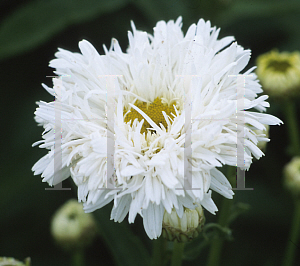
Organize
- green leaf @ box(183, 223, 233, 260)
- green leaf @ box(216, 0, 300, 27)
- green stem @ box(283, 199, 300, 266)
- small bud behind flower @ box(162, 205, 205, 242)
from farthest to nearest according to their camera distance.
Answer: green leaf @ box(216, 0, 300, 27) < green stem @ box(283, 199, 300, 266) < green leaf @ box(183, 223, 233, 260) < small bud behind flower @ box(162, 205, 205, 242)

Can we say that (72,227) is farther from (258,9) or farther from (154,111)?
(258,9)

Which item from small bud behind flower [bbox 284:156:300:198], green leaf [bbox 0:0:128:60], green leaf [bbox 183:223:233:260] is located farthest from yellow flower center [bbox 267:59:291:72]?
green leaf [bbox 183:223:233:260]

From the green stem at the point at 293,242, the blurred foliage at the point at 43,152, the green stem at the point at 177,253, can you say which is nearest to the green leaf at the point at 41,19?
the blurred foliage at the point at 43,152

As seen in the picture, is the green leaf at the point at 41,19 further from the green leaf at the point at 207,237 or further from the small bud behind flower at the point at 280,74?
the green leaf at the point at 207,237

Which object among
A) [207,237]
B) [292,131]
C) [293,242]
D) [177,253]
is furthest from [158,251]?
[292,131]

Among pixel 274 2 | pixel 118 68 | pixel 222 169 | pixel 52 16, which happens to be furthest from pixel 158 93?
pixel 274 2

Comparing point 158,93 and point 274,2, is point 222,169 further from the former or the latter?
point 274,2

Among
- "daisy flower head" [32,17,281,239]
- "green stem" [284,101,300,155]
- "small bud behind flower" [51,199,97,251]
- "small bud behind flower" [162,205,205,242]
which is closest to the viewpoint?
"daisy flower head" [32,17,281,239]

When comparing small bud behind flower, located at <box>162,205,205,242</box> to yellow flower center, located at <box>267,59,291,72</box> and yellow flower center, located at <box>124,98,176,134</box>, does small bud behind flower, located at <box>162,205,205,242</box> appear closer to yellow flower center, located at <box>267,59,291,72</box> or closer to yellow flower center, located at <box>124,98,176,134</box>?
yellow flower center, located at <box>124,98,176,134</box>
